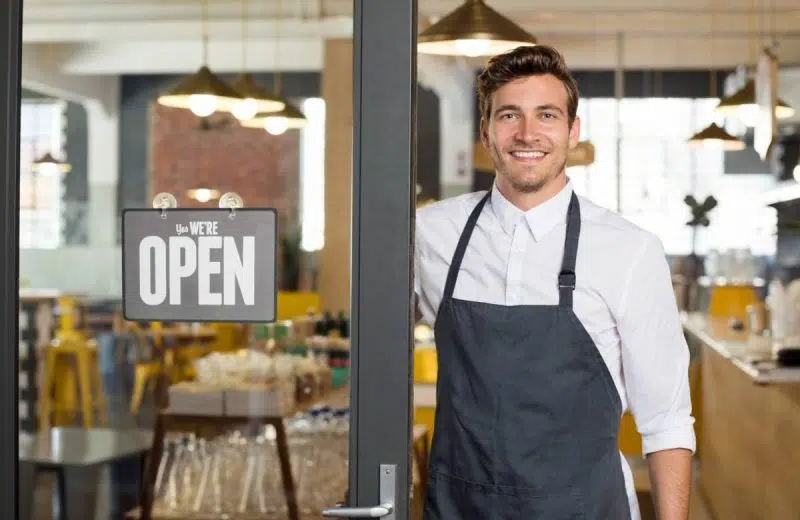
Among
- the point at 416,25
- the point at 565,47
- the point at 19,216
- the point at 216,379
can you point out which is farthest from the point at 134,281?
the point at 216,379

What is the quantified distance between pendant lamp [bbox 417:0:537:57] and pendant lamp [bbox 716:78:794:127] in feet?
1.56

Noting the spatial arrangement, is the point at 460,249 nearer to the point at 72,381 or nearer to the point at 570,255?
the point at 570,255

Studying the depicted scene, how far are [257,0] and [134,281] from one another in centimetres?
252

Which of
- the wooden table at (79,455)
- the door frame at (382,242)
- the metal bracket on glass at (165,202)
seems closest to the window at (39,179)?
the metal bracket on glass at (165,202)

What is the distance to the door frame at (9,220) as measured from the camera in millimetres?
2104

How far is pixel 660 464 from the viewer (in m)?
2.05

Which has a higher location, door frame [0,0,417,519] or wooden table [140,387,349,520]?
door frame [0,0,417,519]

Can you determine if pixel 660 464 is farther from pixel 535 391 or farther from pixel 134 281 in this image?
pixel 134 281

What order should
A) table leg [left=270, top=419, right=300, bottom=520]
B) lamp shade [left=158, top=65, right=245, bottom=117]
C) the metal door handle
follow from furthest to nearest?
lamp shade [left=158, top=65, right=245, bottom=117], table leg [left=270, top=419, right=300, bottom=520], the metal door handle

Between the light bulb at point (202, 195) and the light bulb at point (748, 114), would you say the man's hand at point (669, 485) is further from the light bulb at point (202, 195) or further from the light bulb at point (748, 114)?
the light bulb at point (202, 195)

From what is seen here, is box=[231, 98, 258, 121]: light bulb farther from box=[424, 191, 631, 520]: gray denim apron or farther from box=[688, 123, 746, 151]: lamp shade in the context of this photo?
box=[424, 191, 631, 520]: gray denim apron

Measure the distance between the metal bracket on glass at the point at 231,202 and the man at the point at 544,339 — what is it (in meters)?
0.36

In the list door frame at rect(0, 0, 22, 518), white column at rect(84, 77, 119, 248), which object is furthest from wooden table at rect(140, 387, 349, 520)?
white column at rect(84, 77, 119, 248)

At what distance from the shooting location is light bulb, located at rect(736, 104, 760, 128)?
2389 mm
